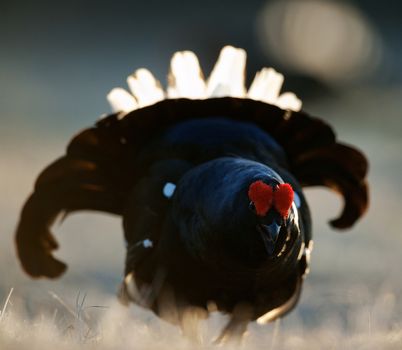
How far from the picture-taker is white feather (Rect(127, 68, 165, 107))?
5105 millimetres

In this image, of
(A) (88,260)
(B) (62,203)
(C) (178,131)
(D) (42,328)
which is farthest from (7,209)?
(D) (42,328)

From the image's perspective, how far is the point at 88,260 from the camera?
21.8 ft

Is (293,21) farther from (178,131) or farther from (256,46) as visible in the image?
(178,131)

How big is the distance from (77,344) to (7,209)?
16.0ft

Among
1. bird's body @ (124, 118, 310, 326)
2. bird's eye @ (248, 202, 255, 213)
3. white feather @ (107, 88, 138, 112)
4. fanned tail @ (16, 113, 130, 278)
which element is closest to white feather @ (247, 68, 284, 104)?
white feather @ (107, 88, 138, 112)

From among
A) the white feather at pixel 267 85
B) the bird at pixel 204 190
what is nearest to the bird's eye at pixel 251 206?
the bird at pixel 204 190

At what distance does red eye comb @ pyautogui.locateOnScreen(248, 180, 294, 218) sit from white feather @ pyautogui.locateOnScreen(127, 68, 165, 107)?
1939 millimetres

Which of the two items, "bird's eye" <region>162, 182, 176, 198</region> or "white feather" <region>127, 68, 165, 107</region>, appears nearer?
"bird's eye" <region>162, 182, 176, 198</region>

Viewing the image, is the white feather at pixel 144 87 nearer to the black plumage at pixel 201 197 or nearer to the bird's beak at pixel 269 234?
the black plumage at pixel 201 197

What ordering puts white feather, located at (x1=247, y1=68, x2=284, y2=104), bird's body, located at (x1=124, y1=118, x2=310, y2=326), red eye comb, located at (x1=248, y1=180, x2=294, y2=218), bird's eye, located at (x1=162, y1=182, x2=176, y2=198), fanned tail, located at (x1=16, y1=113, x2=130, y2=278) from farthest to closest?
1. white feather, located at (x1=247, y1=68, x2=284, y2=104)
2. fanned tail, located at (x1=16, y1=113, x2=130, y2=278)
3. bird's eye, located at (x1=162, y1=182, x2=176, y2=198)
4. bird's body, located at (x1=124, y1=118, x2=310, y2=326)
5. red eye comb, located at (x1=248, y1=180, x2=294, y2=218)

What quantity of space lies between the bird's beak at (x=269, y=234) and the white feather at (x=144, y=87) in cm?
193

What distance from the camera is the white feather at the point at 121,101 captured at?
16.5 ft

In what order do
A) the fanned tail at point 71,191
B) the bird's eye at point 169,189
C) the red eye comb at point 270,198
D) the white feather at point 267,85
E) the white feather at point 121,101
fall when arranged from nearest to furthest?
the red eye comb at point 270,198, the bird's eye at point 169,189, the fanned tail at point 71,191, the white feather at point 121,101, the white feather at point 267,85

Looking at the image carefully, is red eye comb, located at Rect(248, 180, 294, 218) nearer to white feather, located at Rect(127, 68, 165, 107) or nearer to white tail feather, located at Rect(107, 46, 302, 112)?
white tail feather, located at Rect(107, 46, 302, 112)
